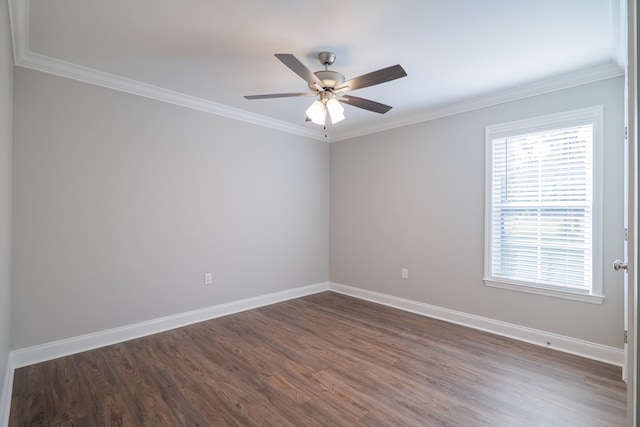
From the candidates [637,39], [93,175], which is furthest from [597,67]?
[93,175]

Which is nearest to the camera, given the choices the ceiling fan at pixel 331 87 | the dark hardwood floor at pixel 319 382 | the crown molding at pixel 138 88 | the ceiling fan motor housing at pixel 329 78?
the dark hardwood floor at pixel 319 382

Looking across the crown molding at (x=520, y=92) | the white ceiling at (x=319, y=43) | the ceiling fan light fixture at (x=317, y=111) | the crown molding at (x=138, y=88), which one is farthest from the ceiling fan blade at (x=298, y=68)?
the crown molding at (x=520, y=92)

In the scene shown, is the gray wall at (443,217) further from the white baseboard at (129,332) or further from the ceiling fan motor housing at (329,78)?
the ceiling fan motor housing at (329,78)

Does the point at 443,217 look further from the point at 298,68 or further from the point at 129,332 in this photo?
the point at 129,332

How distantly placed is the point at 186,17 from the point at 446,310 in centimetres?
373

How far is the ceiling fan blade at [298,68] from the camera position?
1.78 metres

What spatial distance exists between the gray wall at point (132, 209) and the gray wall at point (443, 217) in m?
1.03

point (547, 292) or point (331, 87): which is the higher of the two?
point (331, 87)

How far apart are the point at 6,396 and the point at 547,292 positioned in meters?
4.28

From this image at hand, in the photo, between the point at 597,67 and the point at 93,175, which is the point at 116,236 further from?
the point at 597,67

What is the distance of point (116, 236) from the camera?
2889 mm

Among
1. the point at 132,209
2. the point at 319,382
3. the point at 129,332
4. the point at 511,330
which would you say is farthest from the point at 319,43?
the point at 511,330

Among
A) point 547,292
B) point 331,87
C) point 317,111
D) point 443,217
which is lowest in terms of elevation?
point 547,292

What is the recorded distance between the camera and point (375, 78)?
2.05 meters
